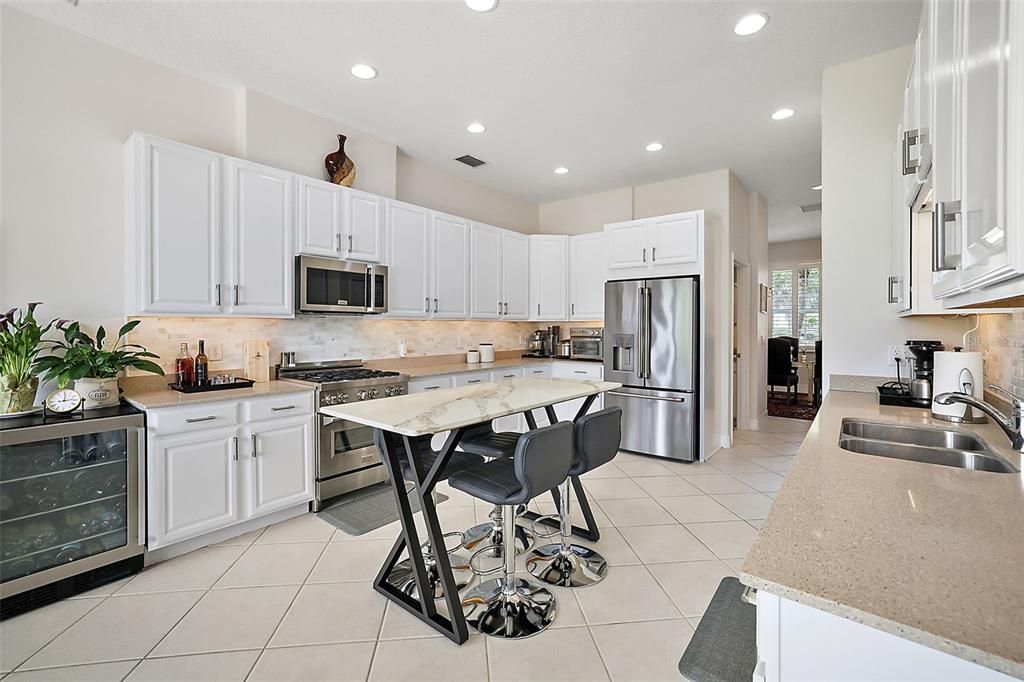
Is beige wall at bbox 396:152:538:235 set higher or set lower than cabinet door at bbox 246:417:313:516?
higher

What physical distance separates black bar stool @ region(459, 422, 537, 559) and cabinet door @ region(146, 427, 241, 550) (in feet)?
4.53

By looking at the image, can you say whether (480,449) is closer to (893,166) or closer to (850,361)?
(850,361)

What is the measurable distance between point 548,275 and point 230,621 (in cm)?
428

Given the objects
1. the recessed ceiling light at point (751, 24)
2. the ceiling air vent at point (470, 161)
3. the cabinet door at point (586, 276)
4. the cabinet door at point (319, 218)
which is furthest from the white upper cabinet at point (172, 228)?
the cabinet door at point (586, 276)

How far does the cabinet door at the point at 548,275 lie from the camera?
215 inches

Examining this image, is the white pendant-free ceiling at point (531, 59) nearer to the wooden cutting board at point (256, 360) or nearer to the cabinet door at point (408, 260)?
the cabinet door at point (408, 260)

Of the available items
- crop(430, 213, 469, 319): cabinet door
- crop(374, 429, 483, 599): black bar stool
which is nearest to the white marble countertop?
crop(374, 429, 483, 599): black bar stool

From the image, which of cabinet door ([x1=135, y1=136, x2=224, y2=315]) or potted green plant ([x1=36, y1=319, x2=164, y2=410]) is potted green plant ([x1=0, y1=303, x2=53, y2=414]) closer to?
potted green plant ([x1=36, y1=319, x2=164, y2=410])

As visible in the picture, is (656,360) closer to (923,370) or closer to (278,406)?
(923,370)

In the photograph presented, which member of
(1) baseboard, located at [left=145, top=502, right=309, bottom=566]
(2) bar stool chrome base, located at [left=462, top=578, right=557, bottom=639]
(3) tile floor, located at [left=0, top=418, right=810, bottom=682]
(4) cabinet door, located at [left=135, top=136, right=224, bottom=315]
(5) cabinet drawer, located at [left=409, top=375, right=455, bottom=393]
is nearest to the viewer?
(3) tile floor, located at [left=0, top=418, right=810, bottom=682]

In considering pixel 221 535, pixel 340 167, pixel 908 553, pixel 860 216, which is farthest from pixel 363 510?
pixel 860 216

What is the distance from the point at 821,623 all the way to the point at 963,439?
1697mm

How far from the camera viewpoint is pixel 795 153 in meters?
4.38

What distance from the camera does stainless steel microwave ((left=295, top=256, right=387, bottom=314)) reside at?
11.0ft
